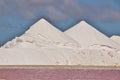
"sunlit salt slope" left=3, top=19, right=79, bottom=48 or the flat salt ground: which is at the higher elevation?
"sunlit salt slope" left=3, top=19, right=79, bottom=48

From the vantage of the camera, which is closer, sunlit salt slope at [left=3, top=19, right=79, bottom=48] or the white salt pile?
the white salt pile

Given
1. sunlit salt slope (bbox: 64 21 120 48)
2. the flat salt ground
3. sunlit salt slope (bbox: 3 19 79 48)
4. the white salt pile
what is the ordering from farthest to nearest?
sunlit salt slope (bbox: 64 21 120 48)
sunlit salt slope (bbox: 3 19 79 48)
the white salt pile
the flat salt ground

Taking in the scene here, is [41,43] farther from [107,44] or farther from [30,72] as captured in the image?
[30,72]

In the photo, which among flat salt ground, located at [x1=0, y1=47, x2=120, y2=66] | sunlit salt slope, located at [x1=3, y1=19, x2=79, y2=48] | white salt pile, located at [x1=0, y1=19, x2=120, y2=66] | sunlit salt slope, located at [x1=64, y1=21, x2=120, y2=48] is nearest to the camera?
flat salt ground, located at [x1=0, y1=47, x2=120, y2=66]

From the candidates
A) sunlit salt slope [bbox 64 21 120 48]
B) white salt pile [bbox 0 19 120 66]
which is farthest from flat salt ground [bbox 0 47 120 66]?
sunlit salt slope [bbox 64 21 120 48]

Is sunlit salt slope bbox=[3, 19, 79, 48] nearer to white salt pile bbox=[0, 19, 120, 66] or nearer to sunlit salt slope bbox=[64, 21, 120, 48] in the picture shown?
white salt pile bbox=[0, 19, 120, 66]

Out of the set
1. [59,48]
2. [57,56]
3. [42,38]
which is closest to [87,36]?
[42,38]

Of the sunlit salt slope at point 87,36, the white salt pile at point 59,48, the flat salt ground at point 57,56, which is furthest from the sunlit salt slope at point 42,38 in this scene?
the flat salt ground at point 57,56
